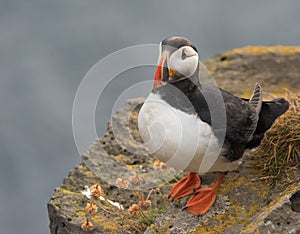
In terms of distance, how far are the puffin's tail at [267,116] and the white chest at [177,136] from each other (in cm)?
69

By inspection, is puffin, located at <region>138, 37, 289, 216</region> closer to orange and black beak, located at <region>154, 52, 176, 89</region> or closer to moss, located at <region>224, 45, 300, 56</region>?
orange and black beak, located at <region>154, 52, 176, 89</region>

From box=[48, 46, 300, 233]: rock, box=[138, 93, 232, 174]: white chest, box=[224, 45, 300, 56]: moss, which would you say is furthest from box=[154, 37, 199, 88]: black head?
box=[224, 45, 300, 56]: moss

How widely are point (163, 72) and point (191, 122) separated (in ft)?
1.66

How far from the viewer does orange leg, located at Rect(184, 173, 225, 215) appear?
5.33m

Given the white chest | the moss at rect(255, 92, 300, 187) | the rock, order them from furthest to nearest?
the moss at rect(255, 92, 300, 187) < the white chest < the rock

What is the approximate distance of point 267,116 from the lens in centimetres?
602

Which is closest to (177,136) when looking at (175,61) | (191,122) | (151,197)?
(191,122)

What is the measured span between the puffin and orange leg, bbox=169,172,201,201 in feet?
0.47

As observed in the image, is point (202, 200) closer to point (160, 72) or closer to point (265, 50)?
point (160, 72)

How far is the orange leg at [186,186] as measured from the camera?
580 cm

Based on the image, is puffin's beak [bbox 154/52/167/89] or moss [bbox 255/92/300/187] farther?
moss [bbox 255/92/300/187]

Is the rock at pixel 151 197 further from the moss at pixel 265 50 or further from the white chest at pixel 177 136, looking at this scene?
the moss at pixel 265 50

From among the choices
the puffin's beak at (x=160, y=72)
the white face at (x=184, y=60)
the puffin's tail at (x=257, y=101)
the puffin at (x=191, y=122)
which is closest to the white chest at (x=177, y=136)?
the puffin at (x=191, y=122)

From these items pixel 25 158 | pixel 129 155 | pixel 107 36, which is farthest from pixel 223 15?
pixel 129 155
